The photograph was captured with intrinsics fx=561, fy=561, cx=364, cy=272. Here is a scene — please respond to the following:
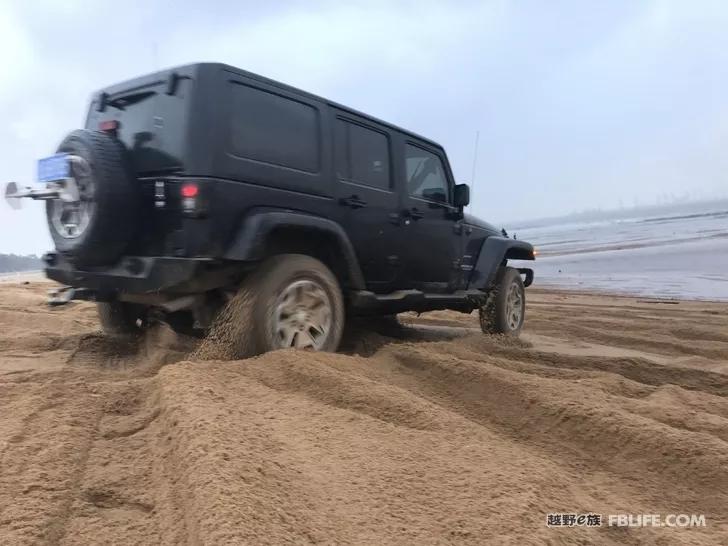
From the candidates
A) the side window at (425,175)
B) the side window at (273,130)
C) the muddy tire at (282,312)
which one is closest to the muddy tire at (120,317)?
the muddy tire at (282,312)

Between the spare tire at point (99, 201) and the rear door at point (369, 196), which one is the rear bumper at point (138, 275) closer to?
the spare tire at point (99, 201)

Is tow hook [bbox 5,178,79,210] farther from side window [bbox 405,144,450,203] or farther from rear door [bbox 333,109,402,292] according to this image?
side window [bbox 405,144,450,203]

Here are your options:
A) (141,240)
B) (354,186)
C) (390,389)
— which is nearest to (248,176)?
(141,240)

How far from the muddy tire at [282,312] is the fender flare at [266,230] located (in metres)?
0.19

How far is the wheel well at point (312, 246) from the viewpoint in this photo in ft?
12.5

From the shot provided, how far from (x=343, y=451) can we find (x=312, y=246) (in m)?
2.12

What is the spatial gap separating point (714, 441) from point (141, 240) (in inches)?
131

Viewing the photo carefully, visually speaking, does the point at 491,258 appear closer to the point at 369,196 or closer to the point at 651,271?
the point at 369,196

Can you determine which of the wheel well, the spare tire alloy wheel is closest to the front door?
the wheel well

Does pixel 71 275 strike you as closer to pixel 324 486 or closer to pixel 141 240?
pixel 141 240

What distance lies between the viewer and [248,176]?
3.60 m

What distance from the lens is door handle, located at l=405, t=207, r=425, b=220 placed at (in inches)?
200

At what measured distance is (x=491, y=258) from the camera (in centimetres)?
620

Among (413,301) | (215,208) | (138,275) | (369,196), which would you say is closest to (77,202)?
(138,275)
